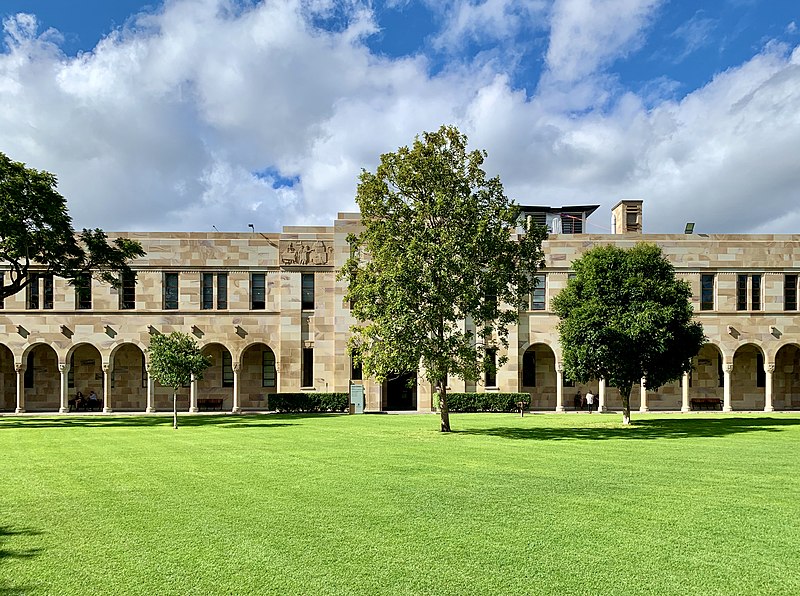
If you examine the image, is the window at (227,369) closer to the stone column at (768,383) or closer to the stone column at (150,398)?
the stone column at (150,398)

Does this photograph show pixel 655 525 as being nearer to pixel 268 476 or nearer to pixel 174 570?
pixel 174 570

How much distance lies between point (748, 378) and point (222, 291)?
37548 millimetres

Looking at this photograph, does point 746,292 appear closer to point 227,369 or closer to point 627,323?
point 627,323

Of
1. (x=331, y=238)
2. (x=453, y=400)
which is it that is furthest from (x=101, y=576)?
(x=331, y=238)

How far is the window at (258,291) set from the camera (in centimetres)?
4706

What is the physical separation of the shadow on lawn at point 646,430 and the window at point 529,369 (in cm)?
1446

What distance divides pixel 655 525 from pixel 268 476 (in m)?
8.67

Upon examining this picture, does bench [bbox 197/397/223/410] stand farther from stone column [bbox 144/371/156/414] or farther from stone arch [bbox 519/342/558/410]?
stone arch [bbox 519/342/558/410]

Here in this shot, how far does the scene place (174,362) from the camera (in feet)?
105

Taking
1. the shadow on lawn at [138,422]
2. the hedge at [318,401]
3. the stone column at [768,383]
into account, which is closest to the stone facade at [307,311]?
the stone column at [768,383]

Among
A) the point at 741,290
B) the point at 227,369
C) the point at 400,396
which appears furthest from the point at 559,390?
the point at 227,369

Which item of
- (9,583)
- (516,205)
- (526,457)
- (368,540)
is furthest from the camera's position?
(516,205)

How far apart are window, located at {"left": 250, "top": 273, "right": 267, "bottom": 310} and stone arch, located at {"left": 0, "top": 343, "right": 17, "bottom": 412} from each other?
17929mm

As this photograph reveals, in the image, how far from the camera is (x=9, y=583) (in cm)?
827
